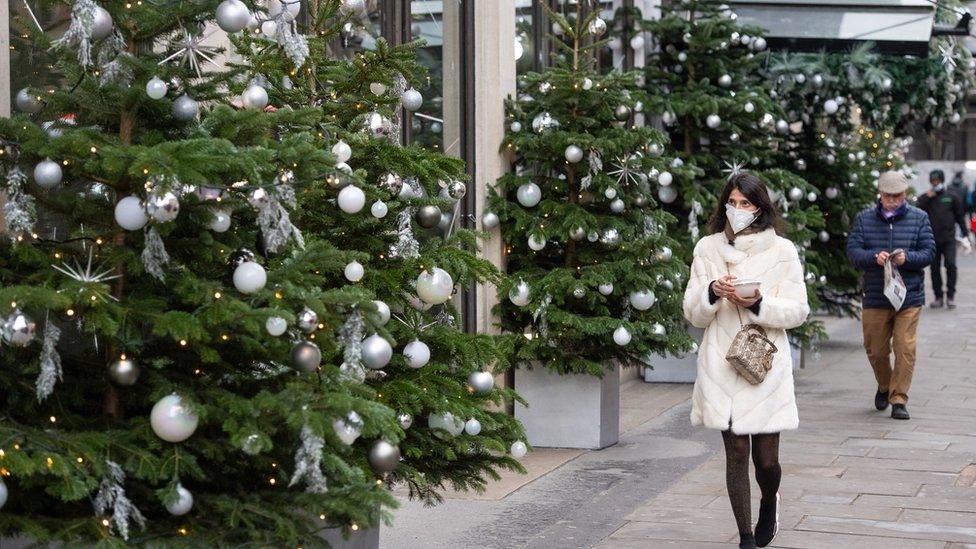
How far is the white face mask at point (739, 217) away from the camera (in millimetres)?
6500

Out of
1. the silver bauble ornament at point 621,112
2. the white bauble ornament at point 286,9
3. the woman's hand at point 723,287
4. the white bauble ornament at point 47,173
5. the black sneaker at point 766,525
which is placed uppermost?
the white bauble ornament at point 286,9

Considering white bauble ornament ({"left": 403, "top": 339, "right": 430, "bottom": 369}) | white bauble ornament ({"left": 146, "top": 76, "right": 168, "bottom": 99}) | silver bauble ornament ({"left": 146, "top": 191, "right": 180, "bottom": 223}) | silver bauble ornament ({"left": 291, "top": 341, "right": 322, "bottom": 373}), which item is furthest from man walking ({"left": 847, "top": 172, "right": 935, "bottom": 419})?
silver bauble ornament ({"left": 146, "top": 191, "right": 180, "bottom": 223})

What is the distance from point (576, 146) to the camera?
30.5ft

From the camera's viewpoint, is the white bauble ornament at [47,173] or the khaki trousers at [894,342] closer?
the white bauble ornament at [47,173]

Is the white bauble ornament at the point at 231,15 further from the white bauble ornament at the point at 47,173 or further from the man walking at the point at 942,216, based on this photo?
the man walking at the point at 942,216

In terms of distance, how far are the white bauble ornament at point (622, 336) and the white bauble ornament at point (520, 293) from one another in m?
0.65

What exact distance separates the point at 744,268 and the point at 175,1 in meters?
3.15

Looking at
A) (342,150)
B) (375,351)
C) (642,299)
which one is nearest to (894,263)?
(642,299)

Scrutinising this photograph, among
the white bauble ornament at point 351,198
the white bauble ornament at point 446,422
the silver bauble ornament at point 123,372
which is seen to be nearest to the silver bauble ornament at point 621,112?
the white bauble ornament at point 446,422

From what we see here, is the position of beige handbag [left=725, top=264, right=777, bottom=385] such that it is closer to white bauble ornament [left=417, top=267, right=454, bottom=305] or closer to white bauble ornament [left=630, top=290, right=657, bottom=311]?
white bauble ornament [left=417, top=267, right=454, bottom=305]

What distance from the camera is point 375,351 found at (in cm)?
477

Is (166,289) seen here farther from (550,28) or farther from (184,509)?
(550,28)

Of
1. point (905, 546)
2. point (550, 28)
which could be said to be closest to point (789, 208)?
point (550, 28)

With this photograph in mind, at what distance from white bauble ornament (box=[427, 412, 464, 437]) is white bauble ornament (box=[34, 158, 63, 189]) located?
1.93m
